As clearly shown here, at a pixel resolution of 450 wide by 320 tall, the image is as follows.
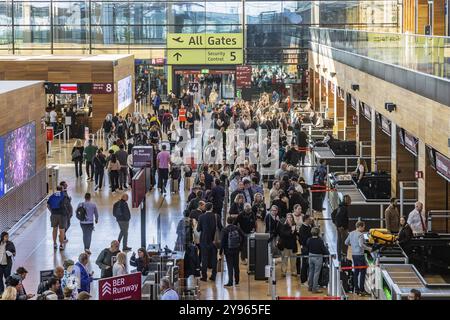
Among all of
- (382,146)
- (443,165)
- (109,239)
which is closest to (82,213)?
(109,239)

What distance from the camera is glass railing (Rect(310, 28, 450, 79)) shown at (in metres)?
17.8

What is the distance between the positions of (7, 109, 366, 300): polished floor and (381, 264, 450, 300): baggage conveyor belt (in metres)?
1.58

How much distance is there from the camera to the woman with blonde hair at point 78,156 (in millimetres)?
29334

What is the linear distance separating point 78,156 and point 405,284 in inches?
654

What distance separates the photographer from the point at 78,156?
2944 centimetres

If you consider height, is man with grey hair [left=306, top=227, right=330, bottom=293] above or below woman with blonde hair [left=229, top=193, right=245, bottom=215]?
below

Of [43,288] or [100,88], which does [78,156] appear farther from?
[43,288]

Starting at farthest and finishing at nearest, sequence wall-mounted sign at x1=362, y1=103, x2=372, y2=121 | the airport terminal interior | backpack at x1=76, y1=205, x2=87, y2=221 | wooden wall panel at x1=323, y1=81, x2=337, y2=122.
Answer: wooden wall panel at x1=323, y1=81, x2=337, y2=122
wall-mounted sign at x1=362, y1=103, x2=372, y2=121
backpack at x1=76, y1=205, x2=87, y2=221
the airport terminal interior

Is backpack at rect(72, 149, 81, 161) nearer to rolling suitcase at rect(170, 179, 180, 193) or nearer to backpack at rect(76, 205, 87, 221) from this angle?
rolling suitcase at rect(170, 179, 180, 193)

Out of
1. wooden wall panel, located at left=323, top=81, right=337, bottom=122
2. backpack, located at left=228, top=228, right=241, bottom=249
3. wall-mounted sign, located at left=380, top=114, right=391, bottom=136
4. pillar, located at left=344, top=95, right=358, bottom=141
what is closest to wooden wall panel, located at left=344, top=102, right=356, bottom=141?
pillar, located at left=344, top=95, right=358, bottom=141

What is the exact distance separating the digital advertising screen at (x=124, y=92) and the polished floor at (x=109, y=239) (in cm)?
1397

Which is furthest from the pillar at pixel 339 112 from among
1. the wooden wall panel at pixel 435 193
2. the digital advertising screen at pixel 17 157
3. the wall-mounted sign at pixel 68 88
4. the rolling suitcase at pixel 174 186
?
the wooden wall panel at pixel 435 193

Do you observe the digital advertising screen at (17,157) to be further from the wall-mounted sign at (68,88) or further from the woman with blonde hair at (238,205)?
the wall-mounted sign at (68,88)
